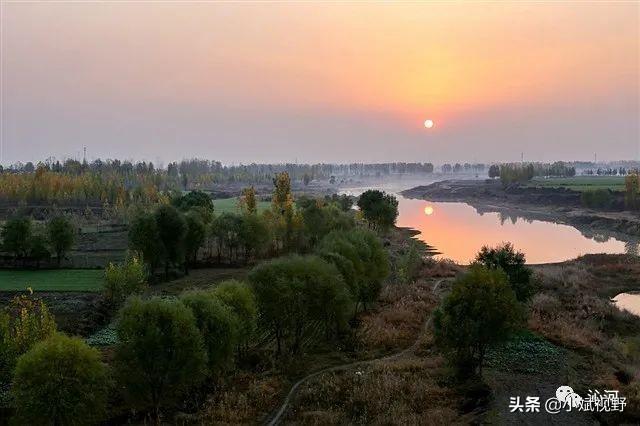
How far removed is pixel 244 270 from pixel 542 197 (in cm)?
12658

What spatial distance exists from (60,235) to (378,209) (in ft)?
154

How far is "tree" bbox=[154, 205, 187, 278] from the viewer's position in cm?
5881

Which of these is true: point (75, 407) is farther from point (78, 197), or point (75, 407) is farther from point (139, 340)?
point (78, 197)

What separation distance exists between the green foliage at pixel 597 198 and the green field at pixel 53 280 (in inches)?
4935

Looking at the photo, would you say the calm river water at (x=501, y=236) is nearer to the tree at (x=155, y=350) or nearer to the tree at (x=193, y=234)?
the tree at (x=193, y=234)

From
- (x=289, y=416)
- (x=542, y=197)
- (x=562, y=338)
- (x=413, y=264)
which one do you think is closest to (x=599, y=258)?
(x=413, y=264)

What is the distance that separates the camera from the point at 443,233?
109 meters

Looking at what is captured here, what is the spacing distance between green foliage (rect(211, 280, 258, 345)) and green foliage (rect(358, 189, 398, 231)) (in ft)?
182

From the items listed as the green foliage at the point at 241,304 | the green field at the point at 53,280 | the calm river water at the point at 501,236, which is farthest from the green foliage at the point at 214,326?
the calm river water at the point at 501,236

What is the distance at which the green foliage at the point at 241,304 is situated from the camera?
30.6m

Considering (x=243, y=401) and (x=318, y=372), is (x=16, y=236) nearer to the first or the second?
(x=318, y=372)

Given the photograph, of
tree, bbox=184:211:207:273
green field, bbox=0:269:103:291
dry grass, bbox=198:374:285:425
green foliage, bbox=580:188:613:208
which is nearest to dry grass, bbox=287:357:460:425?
dry grass, bbox=198:374:285:425

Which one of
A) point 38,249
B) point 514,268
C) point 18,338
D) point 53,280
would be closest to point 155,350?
point 18,338

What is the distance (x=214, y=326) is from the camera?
27.7 metres
